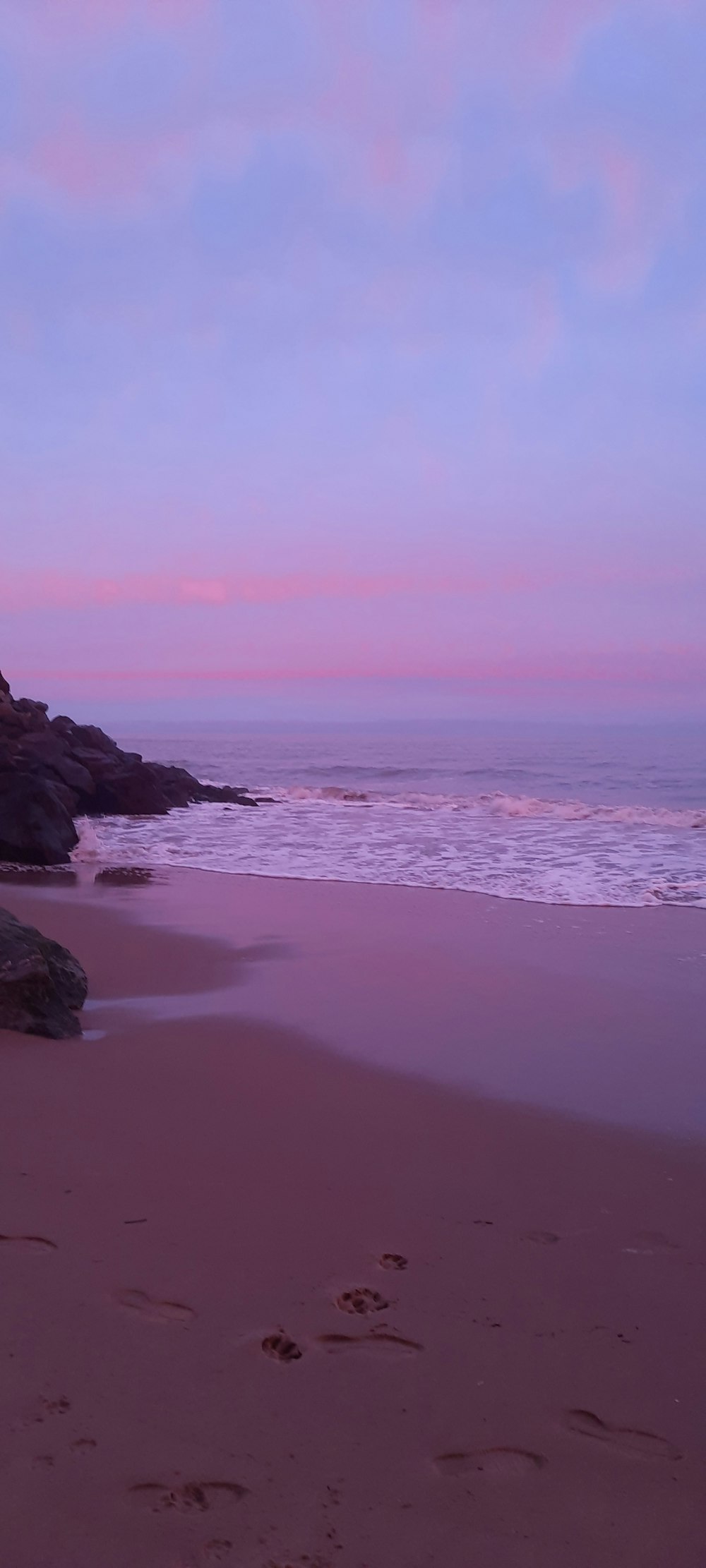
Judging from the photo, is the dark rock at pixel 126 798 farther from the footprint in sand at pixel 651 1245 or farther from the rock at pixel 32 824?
the footprint in sand at pixel 651 1245

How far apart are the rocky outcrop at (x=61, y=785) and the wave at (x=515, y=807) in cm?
241

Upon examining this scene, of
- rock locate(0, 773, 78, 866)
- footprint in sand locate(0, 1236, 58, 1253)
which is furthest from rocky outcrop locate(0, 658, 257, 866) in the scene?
footprint in sand locate(0, 1236, 58, 1253)

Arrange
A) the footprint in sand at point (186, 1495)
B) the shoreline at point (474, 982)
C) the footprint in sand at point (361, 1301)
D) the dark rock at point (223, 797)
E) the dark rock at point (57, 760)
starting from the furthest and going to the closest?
the dark rock at point (223, 797) < the dark rock at point (57, 760) < the shoreline at point (474, 982) < the footprint in sand at point (361, 1301) < the footprint in sand at point (186, 1495)

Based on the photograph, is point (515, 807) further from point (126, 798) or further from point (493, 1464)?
point (493, 1464)

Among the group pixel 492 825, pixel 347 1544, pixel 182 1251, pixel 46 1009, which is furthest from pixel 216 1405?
pixel 492 825

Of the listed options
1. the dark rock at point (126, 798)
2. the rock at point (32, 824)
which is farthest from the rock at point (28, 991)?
the dark rock at point (126, 798)

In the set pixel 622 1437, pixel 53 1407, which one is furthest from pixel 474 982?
pixel 53 1407

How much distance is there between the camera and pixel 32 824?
1384 cm

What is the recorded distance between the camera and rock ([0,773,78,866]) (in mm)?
13594

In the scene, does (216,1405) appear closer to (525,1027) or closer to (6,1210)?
(6,1210)

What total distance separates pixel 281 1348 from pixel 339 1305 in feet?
0.92

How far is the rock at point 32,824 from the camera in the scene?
13594 mm

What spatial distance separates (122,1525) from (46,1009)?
3.59 meters

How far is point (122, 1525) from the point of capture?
2.07 meters
